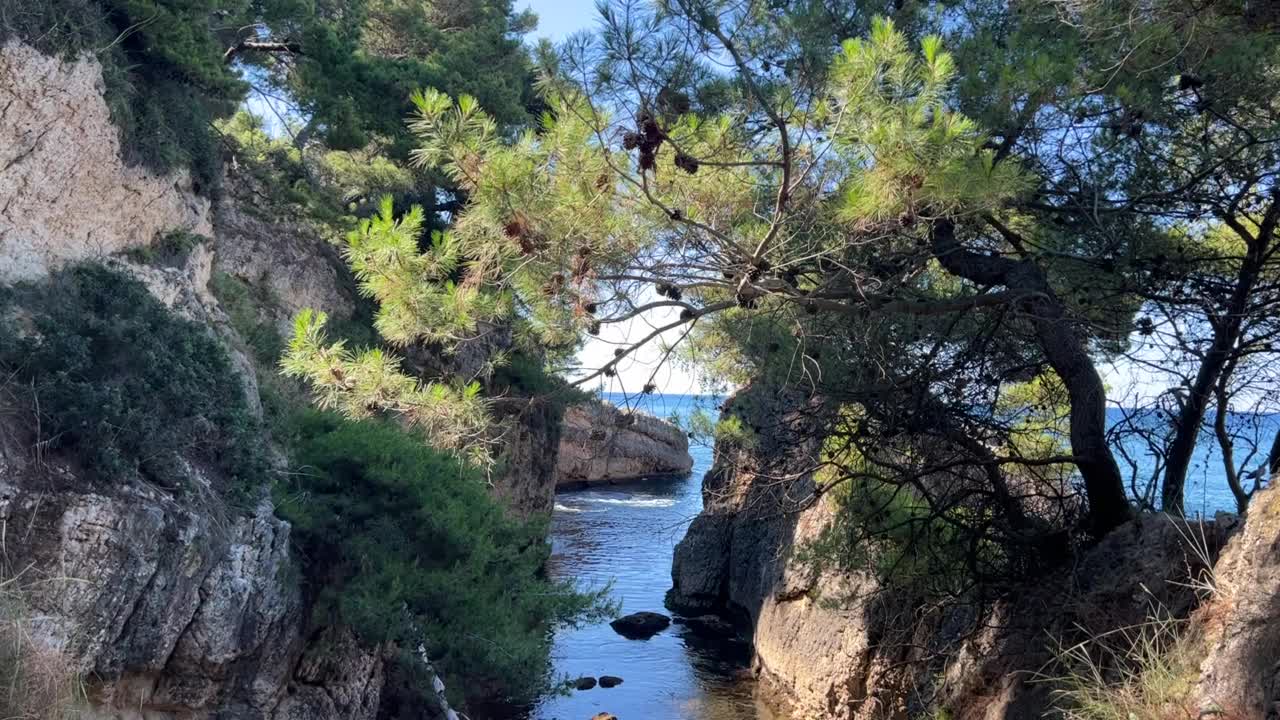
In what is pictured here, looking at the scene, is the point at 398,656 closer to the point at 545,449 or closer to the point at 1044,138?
the point at 1044,138

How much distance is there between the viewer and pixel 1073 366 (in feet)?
19.3

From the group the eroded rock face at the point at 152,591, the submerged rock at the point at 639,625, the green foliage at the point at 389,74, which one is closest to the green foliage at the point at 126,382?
the eroded rock face at the point at 152,591

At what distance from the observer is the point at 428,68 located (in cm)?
1288

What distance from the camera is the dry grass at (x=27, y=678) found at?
3.66 meters

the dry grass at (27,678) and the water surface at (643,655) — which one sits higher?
the dry grass at (27,678)

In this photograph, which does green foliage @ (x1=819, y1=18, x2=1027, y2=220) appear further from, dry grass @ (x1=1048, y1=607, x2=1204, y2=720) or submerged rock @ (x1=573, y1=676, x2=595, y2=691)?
submerged rock @ (x1=573, y1=676, x2=595, y2=691)

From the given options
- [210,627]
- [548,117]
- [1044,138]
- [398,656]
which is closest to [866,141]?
[548,117]

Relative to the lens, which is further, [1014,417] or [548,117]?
[1014,417]

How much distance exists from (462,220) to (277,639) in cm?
404

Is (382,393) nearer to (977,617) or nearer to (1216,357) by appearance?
(977,617)

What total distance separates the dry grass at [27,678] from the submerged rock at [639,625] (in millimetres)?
11290

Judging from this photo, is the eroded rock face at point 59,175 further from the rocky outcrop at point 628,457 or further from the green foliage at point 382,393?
the rocky outcrop at point 628,457

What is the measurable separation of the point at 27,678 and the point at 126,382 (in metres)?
3.22

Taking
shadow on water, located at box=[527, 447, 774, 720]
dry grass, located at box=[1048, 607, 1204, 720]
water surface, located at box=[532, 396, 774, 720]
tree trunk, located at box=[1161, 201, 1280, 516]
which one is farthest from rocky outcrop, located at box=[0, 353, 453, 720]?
tree trunk, located at box=[1161, 201, 1280, 516]
